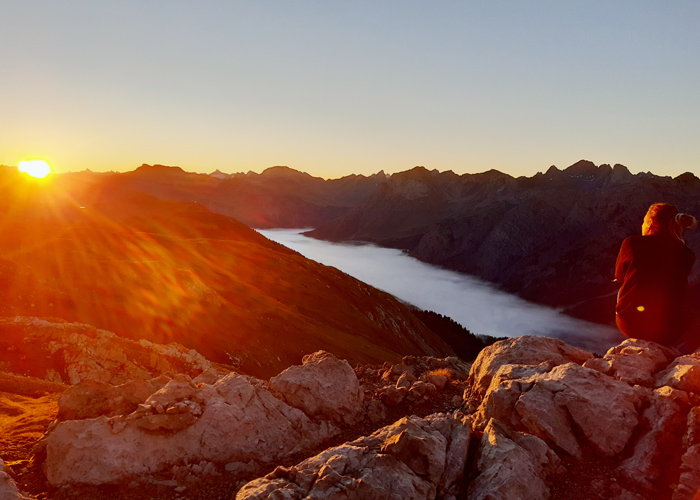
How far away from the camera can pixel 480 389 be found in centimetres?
1195

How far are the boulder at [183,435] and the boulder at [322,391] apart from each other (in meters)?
0.43

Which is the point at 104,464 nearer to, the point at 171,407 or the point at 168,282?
the point at 171,407

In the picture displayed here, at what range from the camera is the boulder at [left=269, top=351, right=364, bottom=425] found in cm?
1192

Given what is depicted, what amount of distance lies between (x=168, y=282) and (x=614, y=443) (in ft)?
132

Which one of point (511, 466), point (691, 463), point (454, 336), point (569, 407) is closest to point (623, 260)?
point (569, 407)

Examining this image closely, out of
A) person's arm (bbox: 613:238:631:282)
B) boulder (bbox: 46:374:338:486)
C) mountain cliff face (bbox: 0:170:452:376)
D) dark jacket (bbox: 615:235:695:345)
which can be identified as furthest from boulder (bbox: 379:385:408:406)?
mountain cliff face (bbox: 0:170:452:376)

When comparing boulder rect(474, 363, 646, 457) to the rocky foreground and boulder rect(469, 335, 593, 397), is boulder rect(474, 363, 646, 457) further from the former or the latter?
boulder rect(469, 335, 593, 397)

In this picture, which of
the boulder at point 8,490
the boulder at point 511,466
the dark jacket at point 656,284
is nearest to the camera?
the boulder at point 8,490

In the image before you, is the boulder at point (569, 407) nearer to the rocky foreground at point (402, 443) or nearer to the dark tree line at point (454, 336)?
the rocky foreground at point (402, 443)

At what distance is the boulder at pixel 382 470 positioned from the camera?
7551 mm

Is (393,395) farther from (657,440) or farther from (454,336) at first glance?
(454,336)

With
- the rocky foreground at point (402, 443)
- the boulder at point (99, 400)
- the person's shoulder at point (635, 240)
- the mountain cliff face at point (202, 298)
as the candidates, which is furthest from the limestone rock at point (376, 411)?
the mountain cliff face at point (202, 298)

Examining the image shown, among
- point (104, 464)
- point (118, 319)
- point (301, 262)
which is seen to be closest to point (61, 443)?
point (104, 464)

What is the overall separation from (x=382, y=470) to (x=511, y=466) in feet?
7.98
